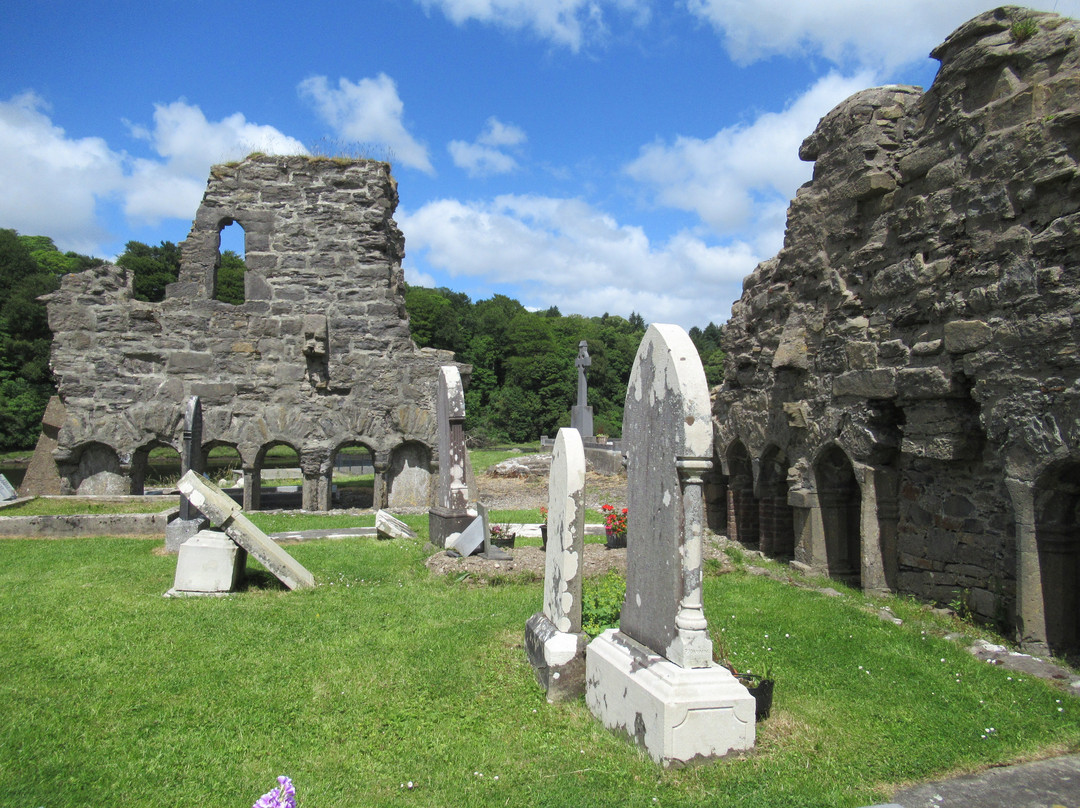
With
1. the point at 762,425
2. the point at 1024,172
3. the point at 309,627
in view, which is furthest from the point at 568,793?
the point at 762,425

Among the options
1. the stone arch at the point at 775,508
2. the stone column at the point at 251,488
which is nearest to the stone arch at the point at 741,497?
the stone arch at the point at 775,508

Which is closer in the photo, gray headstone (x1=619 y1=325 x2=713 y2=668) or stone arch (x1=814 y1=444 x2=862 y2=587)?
gray headstone (x1=619 y1=325 x2=713 y2=668)

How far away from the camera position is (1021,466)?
605 centimetres

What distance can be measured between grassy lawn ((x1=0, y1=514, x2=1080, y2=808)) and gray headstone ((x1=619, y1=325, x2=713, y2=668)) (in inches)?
28.5

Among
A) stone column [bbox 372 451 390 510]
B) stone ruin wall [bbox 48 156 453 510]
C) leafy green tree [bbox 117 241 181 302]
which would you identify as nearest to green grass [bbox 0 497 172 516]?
stone ruin wall [bbox 48 156 453 510]

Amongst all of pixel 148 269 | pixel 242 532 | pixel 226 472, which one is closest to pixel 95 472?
pixel 226 472

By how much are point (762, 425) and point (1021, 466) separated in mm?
5093

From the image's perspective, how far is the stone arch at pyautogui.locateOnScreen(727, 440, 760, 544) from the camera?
40.7ft

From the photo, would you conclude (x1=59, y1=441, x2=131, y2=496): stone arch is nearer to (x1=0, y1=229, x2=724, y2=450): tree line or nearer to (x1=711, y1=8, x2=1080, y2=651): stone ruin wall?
(x1=711, y1=8, x2=1080, y2=651): stone ruin wall

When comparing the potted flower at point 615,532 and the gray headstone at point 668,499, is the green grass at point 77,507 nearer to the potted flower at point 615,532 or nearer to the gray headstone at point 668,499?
the potted flower at point 615,532

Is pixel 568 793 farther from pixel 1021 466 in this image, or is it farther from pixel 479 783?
pixel 1021 466

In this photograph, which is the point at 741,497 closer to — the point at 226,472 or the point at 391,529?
the point at 391,529

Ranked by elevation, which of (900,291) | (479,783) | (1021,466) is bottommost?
(479,783)

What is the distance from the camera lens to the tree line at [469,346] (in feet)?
121
